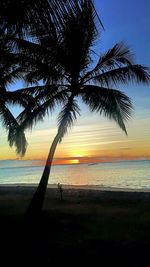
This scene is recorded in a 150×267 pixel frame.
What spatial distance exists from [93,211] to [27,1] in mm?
11881

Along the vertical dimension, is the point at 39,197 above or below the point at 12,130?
below

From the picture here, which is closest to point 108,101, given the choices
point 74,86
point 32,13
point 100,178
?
point 74,86

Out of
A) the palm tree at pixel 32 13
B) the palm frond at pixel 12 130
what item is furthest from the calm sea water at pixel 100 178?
the palm tree at pixel 32 13

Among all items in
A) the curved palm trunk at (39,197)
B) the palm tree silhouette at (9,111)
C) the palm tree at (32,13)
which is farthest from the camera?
the palm tree silhouette at (9,111)

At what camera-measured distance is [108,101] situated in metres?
12.2

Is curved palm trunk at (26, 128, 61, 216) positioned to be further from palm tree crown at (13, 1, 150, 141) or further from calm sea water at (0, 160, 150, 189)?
calm sea water at (0, 160, 150, 189)

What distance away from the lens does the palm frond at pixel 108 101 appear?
1219 centimetres

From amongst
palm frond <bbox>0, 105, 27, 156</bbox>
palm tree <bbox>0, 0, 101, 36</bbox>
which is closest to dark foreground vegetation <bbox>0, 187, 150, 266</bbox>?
palm frond <bbox>0, 105, 27, 156</bbox>

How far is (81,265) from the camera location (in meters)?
6.88

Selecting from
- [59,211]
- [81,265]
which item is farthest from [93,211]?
[81,265]

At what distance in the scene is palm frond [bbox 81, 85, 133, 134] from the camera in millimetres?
12188

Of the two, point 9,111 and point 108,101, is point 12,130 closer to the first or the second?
point 9,111

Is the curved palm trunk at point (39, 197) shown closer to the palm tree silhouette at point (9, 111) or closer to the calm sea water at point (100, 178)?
the palm tree silhouette at point (9, 111)

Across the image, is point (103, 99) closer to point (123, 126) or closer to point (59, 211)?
point (123, 126)
